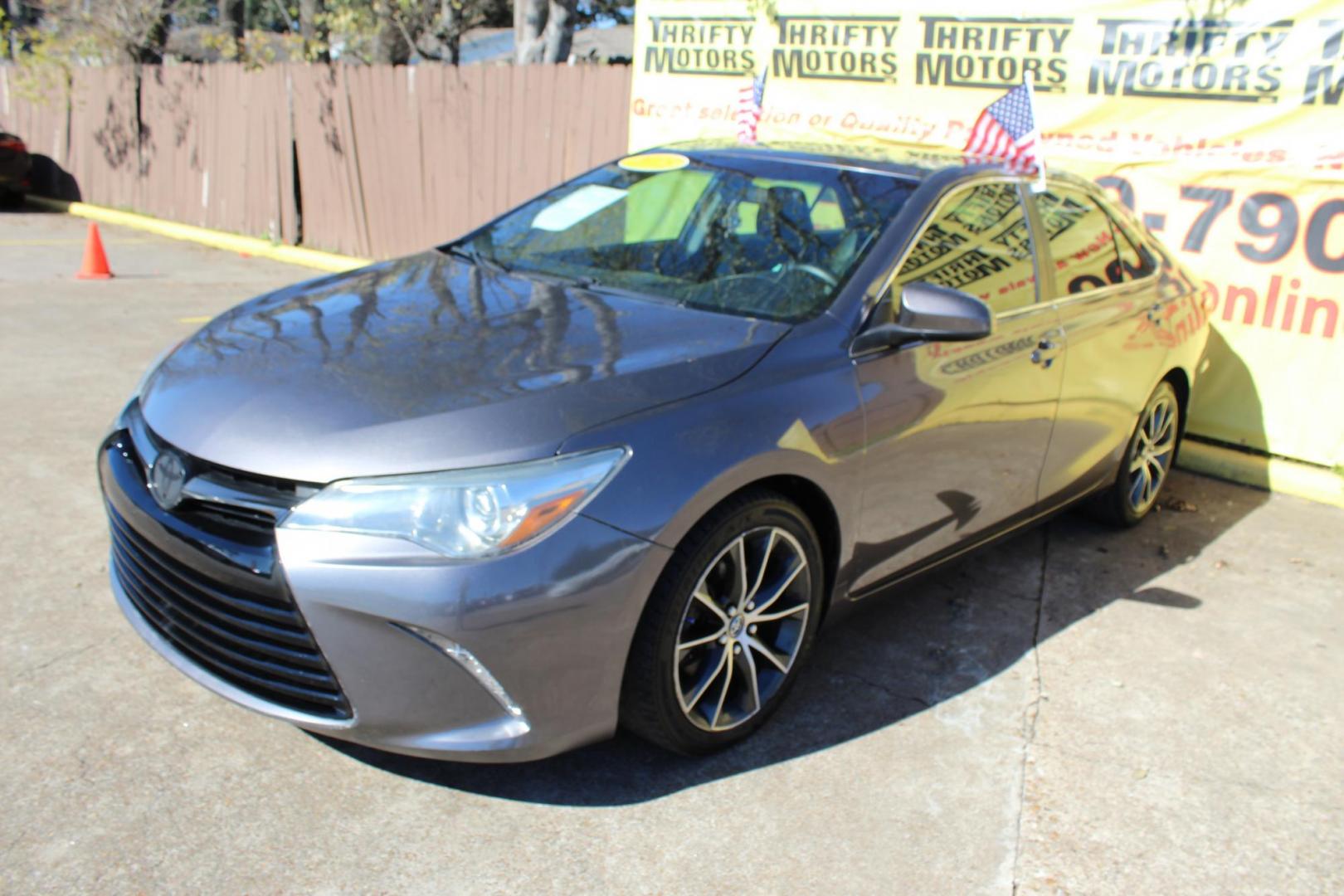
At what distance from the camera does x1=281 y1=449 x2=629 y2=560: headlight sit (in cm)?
271

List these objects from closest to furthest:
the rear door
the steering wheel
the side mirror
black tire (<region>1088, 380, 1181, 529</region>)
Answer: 1. the side mirror
2. the steering wheel
3. the rear door
4. black tire (<region>1088, 380, 1181, 529</region>)

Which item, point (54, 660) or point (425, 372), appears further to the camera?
point (54, 660)

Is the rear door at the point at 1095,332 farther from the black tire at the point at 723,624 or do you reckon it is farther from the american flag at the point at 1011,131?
the black tire at the point at 723,624

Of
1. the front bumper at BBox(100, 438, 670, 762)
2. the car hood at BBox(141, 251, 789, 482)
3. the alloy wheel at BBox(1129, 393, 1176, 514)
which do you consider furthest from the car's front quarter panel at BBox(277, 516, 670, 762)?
the alloy wheel at BBox(1129, 393, 1176, 514)

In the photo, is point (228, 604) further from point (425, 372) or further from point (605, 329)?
point (605, 329)

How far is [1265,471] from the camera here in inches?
247

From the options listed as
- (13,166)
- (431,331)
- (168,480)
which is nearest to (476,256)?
(431,331)

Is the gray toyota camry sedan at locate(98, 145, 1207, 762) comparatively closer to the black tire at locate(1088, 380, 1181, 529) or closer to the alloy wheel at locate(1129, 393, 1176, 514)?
the black tire at locate(1088, 380, 1181, 529)

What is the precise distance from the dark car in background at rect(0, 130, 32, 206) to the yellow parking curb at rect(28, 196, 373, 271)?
0.47m

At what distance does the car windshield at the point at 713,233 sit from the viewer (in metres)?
3.80

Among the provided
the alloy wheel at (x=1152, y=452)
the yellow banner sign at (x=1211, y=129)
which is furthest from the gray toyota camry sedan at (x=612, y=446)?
the yellow banner sign at (x=1211, y=129)

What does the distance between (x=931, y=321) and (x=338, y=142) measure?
9.90m

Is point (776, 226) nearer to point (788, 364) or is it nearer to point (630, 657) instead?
point (788, 364)

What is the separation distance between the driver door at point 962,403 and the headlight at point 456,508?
115 cm
